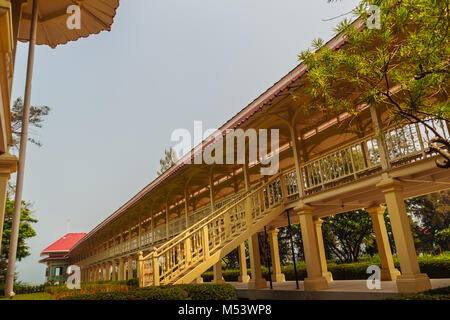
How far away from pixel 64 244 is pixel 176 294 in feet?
194

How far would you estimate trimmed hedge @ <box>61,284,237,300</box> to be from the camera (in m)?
7.05

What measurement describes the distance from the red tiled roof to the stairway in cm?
5204

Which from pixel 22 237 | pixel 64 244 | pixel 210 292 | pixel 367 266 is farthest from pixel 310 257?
pixel 64 244

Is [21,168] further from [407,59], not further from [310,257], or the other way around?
[310,257]

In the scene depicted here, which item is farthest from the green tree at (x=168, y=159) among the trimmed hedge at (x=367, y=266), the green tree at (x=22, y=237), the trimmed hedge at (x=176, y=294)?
the trimmed hedge at (x=176, y=294)

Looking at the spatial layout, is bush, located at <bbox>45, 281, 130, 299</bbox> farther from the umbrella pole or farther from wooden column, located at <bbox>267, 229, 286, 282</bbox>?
wooden column, located at <bbox>267, 229, 286, 282</bbox>

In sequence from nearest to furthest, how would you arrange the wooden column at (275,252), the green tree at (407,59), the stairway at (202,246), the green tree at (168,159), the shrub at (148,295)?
the green tree at (407,59), the shrub at (148,295), the stairway at (202,246), the wooden column at (275,252), the green tree at (168,159)

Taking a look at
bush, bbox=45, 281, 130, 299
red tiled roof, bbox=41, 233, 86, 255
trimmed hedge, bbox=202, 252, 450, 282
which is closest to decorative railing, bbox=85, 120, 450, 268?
bush, bbox=45, 281, 130, 299

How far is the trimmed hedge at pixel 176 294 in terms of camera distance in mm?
7055

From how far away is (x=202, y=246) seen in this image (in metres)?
10.4

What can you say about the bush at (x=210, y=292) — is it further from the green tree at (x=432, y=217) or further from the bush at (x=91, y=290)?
the green tree at (x=432, y=217)

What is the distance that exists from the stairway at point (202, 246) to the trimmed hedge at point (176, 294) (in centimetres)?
101

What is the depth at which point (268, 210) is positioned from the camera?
11.9 meters
